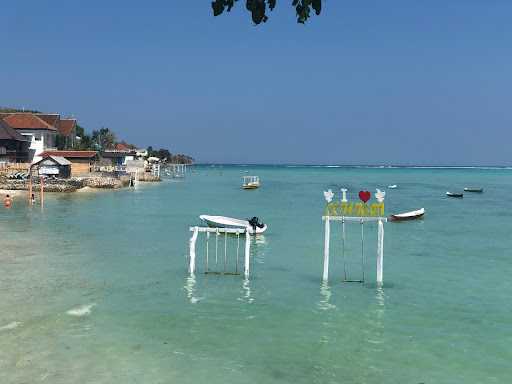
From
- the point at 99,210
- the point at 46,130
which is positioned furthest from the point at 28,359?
the point at 46,130

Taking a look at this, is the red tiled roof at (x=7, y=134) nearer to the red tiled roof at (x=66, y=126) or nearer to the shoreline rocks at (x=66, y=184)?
the shoreline rocks at (x=66, y=184)

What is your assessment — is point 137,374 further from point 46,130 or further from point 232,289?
point 46,130

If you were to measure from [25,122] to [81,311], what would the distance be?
79.6 metres

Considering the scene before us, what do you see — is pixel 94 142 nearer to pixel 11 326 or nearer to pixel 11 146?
pixel 11 146

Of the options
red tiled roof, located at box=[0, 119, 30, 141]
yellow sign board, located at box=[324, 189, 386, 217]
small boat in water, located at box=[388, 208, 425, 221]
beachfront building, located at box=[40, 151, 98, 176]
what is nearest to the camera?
yellow sign board, located at box=[324, 189, 386, 217]

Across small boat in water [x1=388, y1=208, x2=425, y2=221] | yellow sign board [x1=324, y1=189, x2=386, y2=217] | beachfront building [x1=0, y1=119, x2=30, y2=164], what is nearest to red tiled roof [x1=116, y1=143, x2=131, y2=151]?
beachfront building [x1=0, y1=119, x2=30, y2=164]

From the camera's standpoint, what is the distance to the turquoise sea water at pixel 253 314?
1299 cm

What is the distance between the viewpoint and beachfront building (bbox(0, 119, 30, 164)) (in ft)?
249

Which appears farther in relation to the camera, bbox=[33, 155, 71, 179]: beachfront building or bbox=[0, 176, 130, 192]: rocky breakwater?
bbox=[33, 155, 71, 179]: beachfront building

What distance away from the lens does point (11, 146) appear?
78688mm

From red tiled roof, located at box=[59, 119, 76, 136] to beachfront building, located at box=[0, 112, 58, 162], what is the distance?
8.73 metres

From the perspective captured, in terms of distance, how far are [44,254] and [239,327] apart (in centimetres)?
1452

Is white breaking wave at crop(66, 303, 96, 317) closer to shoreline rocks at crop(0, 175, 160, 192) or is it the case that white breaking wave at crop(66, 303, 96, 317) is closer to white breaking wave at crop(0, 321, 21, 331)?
white breaking wave at crop(0, 321, 21, 331)

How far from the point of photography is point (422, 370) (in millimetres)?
13141
